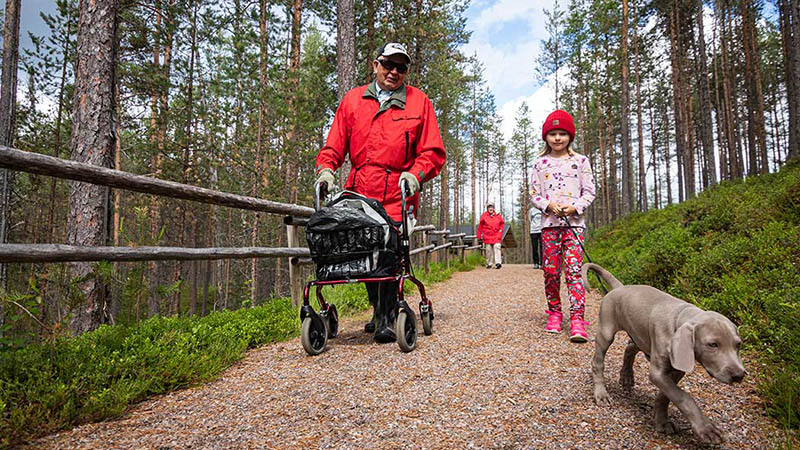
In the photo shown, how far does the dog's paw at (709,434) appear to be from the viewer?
1.53 meters

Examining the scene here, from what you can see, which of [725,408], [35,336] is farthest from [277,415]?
[725,408]

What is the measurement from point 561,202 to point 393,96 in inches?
76.9

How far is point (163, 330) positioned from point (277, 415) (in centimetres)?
172

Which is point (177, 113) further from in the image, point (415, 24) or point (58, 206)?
point (58, 206)

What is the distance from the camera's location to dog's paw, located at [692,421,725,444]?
60.3 inches

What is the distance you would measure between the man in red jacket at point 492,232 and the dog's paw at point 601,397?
1193cm

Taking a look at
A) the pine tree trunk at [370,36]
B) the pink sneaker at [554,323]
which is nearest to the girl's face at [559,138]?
the pink sneaker at [554,323]

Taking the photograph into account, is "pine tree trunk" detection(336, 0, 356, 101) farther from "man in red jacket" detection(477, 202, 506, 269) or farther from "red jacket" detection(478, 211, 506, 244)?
"red jacket" detection(478, 211, 506, 244)

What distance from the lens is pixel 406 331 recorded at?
10.6ft

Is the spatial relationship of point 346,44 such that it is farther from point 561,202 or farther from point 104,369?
point 104,369

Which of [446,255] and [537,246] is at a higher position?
[537,246]

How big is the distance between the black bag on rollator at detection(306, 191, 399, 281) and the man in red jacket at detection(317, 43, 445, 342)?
0.46 metres

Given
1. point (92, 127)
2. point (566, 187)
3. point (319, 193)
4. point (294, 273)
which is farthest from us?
point (294, 273)

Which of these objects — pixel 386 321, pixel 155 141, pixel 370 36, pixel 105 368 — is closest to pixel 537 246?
pixel 370 36
